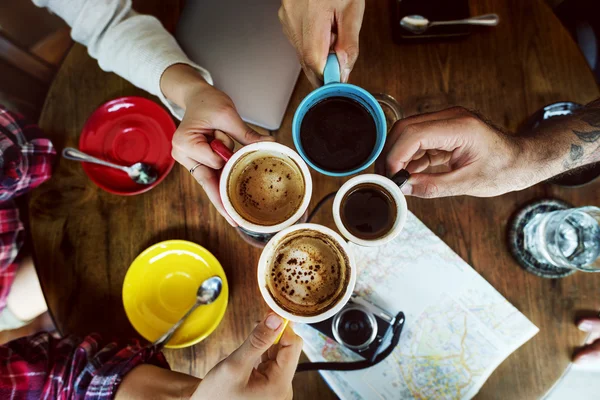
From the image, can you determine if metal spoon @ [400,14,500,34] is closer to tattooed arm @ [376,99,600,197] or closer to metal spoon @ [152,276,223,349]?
tattooed arm @ [376,99,600,197]

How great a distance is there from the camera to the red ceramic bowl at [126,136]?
1.07 m

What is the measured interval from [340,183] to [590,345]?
2.47ft

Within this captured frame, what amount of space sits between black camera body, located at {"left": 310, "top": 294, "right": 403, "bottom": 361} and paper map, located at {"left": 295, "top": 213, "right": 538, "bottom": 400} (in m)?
0.03

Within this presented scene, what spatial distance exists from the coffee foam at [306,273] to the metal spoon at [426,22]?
65 centimetres

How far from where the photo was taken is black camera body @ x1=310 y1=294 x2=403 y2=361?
97 cm

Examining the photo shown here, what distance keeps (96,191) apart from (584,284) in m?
1.37

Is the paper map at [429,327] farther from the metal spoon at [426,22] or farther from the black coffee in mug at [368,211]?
the metal spoon at [426,22]

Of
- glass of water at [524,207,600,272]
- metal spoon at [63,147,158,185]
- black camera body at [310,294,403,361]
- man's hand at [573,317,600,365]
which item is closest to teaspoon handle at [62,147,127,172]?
metal spoon at [63,147,158,185]

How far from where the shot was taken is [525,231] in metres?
1.00

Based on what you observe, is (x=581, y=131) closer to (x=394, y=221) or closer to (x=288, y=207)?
(x=394, y=221)

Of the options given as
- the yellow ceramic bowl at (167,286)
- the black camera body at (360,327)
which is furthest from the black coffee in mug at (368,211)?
the yellow ceramic bowl at (167,286)

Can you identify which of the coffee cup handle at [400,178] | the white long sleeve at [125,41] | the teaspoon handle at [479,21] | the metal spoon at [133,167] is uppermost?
the white long sleeve at [125,41]

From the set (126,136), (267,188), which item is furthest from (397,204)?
(126,136)

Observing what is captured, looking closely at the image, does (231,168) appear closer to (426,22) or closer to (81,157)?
(81,157)
